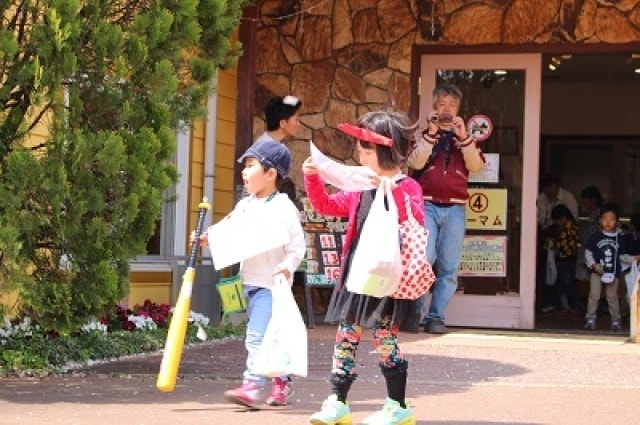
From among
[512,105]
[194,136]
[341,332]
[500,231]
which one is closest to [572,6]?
[512,105]

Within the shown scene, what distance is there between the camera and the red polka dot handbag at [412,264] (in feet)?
21.0

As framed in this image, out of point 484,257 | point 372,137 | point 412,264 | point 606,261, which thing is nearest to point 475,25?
point 484,257

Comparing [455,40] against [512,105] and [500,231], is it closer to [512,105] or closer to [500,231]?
[512,105]

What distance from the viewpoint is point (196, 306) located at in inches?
481

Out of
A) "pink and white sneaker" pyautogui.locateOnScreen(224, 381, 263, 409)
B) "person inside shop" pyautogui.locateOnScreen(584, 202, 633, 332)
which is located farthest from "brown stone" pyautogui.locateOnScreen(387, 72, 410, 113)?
"pink and white sneaker" pyautogui.locateOnScreen(224, 381, 263, 409)

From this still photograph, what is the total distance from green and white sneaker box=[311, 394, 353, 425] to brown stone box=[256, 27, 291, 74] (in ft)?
24.5

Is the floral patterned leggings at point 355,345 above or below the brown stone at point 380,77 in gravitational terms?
below

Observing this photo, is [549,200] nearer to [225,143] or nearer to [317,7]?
[317,7]

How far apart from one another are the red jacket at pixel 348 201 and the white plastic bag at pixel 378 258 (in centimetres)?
23

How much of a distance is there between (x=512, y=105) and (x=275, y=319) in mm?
6693

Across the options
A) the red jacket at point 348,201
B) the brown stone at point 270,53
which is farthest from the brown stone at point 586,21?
the red jacket at point 348,201

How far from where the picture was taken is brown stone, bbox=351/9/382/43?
1333cm

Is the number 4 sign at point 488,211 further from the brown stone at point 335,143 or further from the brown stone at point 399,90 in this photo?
the brown stone at point 335,143

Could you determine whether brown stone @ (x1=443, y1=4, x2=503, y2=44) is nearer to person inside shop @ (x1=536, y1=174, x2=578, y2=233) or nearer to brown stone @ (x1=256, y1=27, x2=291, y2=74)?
brown stone @ (x1=256, y1=27, x2=291, y2=74)
